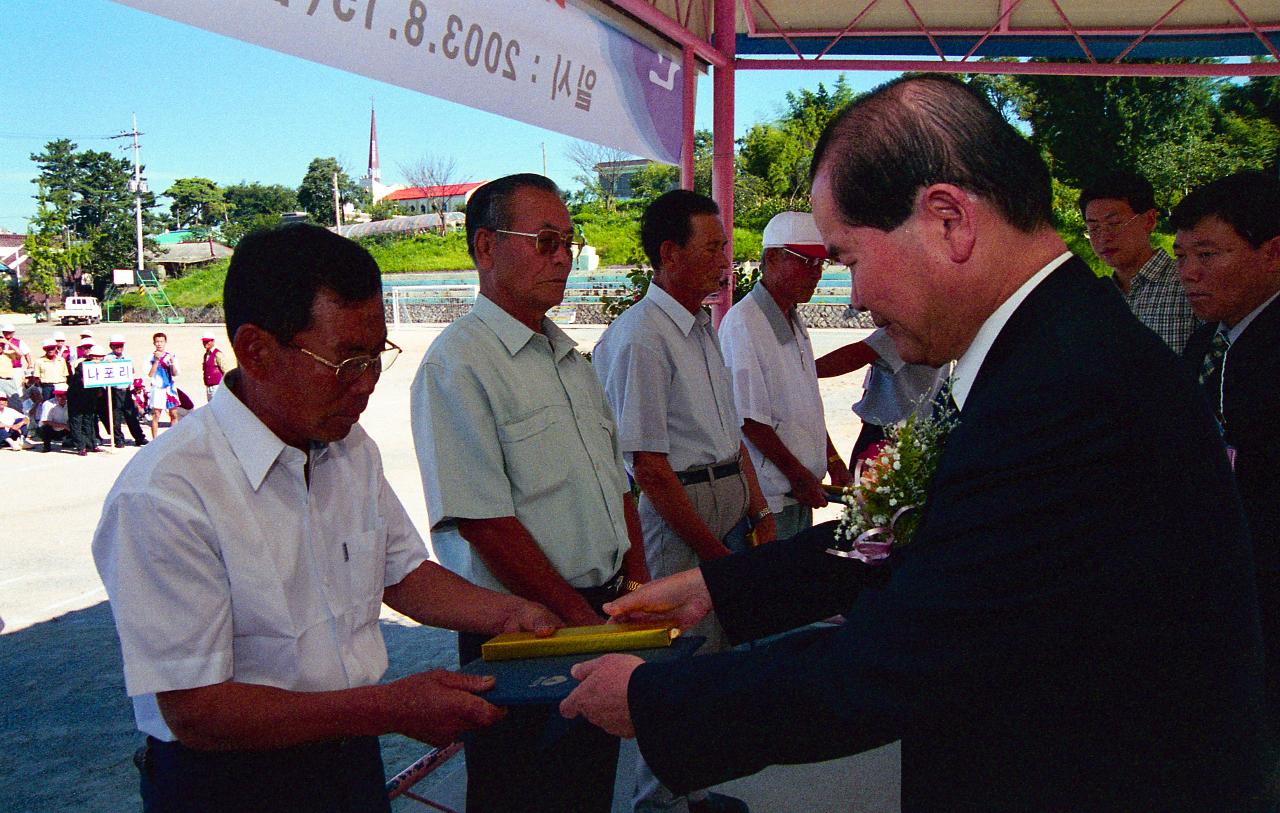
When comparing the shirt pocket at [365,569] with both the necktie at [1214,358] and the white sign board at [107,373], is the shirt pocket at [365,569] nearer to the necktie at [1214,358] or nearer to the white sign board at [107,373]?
the necktie at [1214,358]

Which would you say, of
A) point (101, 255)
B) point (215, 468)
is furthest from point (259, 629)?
point (101, 255)

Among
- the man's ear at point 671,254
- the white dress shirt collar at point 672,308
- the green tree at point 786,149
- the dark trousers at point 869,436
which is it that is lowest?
the dark trousers at point 869,436

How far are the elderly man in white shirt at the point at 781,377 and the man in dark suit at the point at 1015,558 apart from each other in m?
2.53

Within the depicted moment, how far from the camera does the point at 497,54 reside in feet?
13.3

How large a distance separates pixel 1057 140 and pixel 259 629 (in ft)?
115

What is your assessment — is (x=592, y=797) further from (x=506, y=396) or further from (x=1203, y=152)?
(x=1203, y=152)

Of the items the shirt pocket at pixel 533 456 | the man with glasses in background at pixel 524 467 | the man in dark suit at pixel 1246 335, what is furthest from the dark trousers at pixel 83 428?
the man in dark suit at pixel 1246 335

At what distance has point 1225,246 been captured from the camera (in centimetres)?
291

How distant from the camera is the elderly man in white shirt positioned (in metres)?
3.91

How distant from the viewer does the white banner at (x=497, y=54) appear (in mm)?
2875

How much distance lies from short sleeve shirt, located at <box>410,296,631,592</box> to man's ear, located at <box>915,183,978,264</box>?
1.44 meters

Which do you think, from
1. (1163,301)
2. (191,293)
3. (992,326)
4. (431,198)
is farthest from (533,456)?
(431,198)

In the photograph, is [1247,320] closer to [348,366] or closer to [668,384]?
[668,384]

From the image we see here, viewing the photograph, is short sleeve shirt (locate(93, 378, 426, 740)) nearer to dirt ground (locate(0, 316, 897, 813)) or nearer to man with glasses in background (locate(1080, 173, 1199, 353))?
dirt ground (locate(0, 316, 897, 813))
